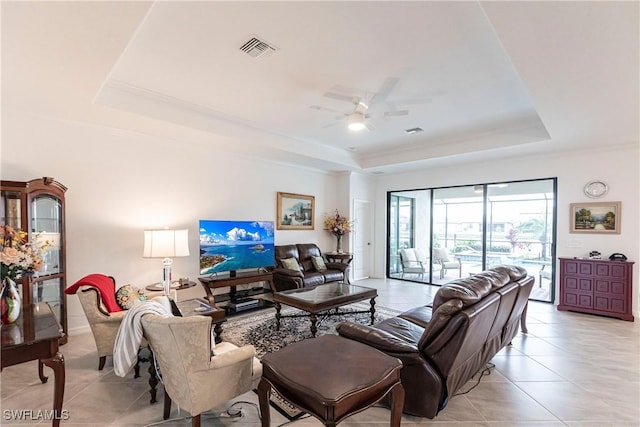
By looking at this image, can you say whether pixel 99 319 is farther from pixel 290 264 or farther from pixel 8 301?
pixel 290 264

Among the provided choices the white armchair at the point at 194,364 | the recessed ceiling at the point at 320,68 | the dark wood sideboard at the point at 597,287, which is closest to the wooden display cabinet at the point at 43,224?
the recessed ceiling at the point at 320,68

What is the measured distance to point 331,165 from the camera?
6324 millimetres

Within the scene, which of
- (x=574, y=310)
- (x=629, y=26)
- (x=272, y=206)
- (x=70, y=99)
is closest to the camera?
(x=629, y=26)

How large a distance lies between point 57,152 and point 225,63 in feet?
8.14

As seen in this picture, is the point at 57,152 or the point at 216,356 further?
the point at 57,152

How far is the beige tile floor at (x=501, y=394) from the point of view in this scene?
2162 mm

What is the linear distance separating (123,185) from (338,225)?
4.23 m

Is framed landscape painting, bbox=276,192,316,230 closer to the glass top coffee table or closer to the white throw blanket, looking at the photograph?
the glass top coffee table

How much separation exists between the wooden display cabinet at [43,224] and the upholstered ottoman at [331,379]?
9.72 ft

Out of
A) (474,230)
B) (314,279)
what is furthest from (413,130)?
(314,279)

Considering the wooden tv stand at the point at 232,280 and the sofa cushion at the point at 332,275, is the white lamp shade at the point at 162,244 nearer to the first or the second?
the wooden tv stand at the point at 232,280

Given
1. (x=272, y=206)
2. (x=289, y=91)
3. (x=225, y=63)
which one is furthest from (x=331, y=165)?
(x=225, y=63)

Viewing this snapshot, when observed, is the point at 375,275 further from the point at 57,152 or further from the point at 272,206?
the point at 57,152

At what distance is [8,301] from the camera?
6.56 ft
